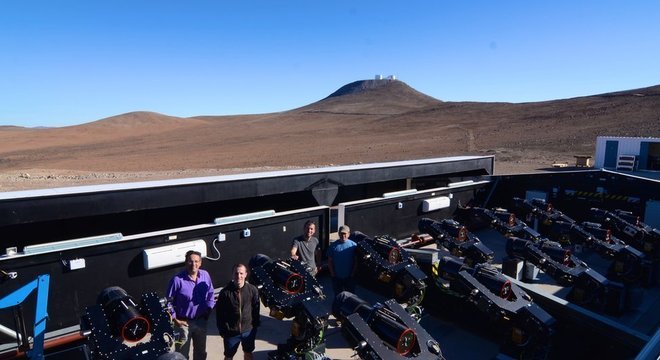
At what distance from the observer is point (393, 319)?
4227mm

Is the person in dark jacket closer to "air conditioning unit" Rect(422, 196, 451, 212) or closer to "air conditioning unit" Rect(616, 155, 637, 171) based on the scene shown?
"air conditioning unit" Rect(422, 196, 451, 212)

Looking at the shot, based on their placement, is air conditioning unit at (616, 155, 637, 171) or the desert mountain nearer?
air conditioning unit at (616, 155, 637, 171)

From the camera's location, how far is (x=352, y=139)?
153 ft

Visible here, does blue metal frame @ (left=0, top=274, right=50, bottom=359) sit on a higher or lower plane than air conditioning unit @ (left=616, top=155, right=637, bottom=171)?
lower

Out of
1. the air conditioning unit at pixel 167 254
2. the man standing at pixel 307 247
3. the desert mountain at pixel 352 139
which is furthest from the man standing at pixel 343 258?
the desert mountain at pixel 352 139

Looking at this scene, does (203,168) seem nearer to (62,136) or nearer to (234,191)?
(234,191)

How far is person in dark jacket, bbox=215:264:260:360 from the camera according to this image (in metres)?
4.68

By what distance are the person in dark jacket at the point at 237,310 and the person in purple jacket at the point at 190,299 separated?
0.26 m

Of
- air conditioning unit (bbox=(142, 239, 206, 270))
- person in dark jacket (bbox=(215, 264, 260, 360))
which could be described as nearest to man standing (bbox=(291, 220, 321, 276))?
air conditioning unit (bbox=(142, 239, 206, 270))

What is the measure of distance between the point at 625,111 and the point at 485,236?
139 ft

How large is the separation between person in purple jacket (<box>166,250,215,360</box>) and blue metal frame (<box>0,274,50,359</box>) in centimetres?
144

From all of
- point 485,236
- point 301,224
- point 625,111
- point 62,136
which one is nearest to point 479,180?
point 485,236

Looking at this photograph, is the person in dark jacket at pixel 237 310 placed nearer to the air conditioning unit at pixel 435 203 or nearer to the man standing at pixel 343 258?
the man standing at pixel 343 258

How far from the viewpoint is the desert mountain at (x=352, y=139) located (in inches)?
1331
